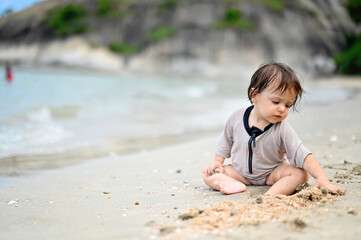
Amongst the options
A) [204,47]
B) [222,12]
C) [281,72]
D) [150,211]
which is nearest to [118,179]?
[150,211]

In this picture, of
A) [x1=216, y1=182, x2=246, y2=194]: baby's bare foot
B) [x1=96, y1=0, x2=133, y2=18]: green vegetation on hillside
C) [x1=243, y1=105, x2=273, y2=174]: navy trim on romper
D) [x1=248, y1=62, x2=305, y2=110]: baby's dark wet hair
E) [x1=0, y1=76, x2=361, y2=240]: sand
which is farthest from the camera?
[x1=96, y1=0, x2=133, y2=18]: green vegetation on hillside

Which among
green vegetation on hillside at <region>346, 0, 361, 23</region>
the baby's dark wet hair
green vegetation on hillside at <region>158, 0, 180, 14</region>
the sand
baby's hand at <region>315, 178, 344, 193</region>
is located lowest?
the sand

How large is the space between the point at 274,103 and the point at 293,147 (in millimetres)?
343

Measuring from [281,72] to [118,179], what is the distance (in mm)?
1763

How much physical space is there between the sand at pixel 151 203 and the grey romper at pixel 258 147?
6.2 inches

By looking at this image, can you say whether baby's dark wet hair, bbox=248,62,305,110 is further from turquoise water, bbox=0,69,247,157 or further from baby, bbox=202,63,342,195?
turquoise water, bbox=0,69,247,157

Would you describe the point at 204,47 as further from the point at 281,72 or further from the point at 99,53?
the point at 281,72

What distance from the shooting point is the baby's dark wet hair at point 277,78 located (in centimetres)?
250

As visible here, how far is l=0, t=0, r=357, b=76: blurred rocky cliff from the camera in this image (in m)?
47.5

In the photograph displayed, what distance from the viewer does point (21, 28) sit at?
58375mm

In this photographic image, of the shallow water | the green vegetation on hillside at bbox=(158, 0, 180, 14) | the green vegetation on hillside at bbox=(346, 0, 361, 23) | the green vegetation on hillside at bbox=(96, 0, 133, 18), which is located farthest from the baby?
the green vegetation on hillside at bbox=(96, 0, 133, 18)

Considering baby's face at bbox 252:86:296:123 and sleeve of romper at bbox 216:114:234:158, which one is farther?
sleeve of romper at bbox 216:114:234:158

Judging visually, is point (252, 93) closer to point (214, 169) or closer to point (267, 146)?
A: point (267, 146)

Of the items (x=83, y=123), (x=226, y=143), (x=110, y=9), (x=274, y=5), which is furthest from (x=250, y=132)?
(x=110, y=9)
